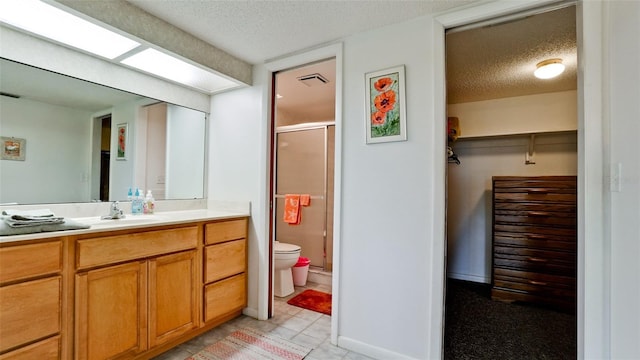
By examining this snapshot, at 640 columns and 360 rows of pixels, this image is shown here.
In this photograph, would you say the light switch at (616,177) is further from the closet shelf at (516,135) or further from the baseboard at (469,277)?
the baseboard at (469,277)

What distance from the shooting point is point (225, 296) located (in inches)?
84.9

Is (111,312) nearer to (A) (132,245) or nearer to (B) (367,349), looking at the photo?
(A) (132,245)

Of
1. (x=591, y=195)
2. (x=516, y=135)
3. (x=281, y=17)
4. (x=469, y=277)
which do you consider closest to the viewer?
(x=591, y=195)

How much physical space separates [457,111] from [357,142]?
2235 millimetres

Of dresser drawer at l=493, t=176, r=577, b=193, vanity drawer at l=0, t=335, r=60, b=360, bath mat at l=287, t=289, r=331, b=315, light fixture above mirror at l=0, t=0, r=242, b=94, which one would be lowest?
bath mat at l=287, t=289, r=331, b=315

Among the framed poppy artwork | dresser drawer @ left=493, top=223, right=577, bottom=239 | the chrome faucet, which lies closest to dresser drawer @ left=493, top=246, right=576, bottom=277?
dresser drawer @ left=493, top=223, right=577, bottom=239

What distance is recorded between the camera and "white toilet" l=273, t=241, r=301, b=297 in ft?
9.01

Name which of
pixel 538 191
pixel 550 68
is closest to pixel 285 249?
pixel 538 191

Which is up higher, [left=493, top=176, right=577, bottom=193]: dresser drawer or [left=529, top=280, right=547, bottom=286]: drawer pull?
[left=493, top=176, right=577, bottom=193]: dresser drawer

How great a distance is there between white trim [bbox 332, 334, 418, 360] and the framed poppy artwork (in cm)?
132

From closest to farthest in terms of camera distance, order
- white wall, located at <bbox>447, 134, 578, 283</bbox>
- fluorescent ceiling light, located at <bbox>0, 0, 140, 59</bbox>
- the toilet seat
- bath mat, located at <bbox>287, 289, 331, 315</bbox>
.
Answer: fluorescent ceiling light, located at <bbox>0, 0, 140, 59</bbox> < bath mat, located at <bbox>287, 289, 331, 315</bbox> < the toilet seat < white wall, located at <bbox>447, 134, 578, 283</bbox>

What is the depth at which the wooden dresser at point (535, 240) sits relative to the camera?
2.57m

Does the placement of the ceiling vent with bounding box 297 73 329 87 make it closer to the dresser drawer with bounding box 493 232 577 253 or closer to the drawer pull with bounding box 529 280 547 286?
the dresser drawer with bounding box 493 232 577 253

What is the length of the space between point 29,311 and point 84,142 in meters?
1.10
